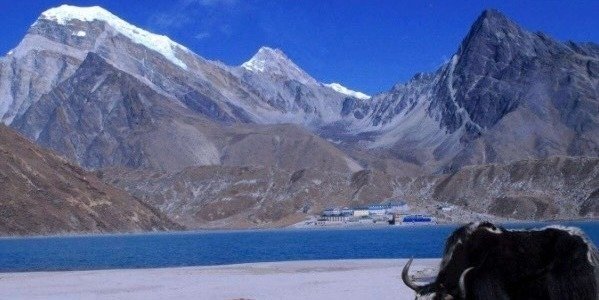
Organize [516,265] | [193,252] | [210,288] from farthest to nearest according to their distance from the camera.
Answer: [193,252], [210,288], [516,265]

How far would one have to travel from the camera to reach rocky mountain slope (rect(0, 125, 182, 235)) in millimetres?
153125

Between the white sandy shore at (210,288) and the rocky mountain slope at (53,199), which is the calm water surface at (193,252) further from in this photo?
the rocky mountain slope at (53,199)

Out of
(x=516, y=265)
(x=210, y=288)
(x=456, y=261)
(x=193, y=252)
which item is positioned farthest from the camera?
(x=193, y=252)

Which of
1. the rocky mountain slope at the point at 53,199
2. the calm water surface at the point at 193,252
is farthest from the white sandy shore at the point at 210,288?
the rocky mountain slope at the point at 53,199

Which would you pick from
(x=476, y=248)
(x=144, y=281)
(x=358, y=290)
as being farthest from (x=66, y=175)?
(x=476, y=248)

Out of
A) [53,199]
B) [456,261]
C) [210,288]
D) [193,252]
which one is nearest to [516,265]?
[456,261]

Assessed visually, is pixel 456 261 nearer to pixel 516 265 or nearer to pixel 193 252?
pixel 516 265

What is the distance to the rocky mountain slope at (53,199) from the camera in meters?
153

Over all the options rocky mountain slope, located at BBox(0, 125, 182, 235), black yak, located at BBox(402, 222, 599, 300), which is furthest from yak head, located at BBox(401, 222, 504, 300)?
rocky mountain slope, located at BBox(0, 125, 182, 235)

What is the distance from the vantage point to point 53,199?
531 feet

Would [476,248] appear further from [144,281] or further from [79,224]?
[79,224]

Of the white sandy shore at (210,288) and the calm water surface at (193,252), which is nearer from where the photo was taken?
the white sandy shore at (210,288)

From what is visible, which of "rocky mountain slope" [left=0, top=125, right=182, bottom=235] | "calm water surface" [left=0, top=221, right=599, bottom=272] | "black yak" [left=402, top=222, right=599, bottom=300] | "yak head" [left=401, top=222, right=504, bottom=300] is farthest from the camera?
"rocky mountain slope" [left=0, top=125, right=182, bottom=235]

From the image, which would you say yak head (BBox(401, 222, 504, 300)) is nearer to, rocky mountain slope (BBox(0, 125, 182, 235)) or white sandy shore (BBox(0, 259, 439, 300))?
white sandy shore (BBox(0, 259, 439, 300))
